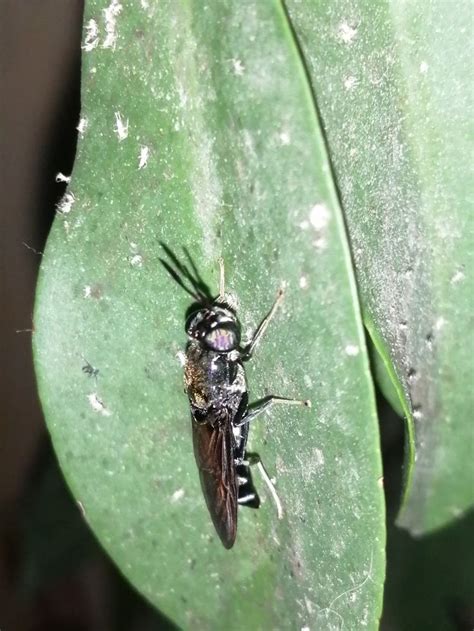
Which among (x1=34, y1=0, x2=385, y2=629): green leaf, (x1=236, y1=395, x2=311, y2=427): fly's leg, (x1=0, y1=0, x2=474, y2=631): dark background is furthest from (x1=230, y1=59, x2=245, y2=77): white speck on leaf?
(x1=0, y1=0, x2=474, y2=631): dark background

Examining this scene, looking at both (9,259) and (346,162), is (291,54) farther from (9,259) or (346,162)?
(9,259)

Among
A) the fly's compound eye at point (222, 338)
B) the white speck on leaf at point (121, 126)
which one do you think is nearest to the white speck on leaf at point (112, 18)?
the white speck on leaf at point (121, 126)

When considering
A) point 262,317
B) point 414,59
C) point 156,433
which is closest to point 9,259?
point 156,433

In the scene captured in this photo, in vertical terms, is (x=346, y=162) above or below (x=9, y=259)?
below

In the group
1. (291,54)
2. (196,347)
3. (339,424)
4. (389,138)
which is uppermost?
(291,54)

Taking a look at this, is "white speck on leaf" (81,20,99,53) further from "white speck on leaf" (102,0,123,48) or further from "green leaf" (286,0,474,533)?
"green leaf" (286,0,474,533)

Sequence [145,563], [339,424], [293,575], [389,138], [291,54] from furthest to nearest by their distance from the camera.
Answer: [145,563]
[293,575]
[389,138]
[339,424]
[291,54]

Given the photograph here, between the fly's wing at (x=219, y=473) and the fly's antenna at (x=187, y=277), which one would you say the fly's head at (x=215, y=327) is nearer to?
the fly's antenna at (x=187, y=277)
